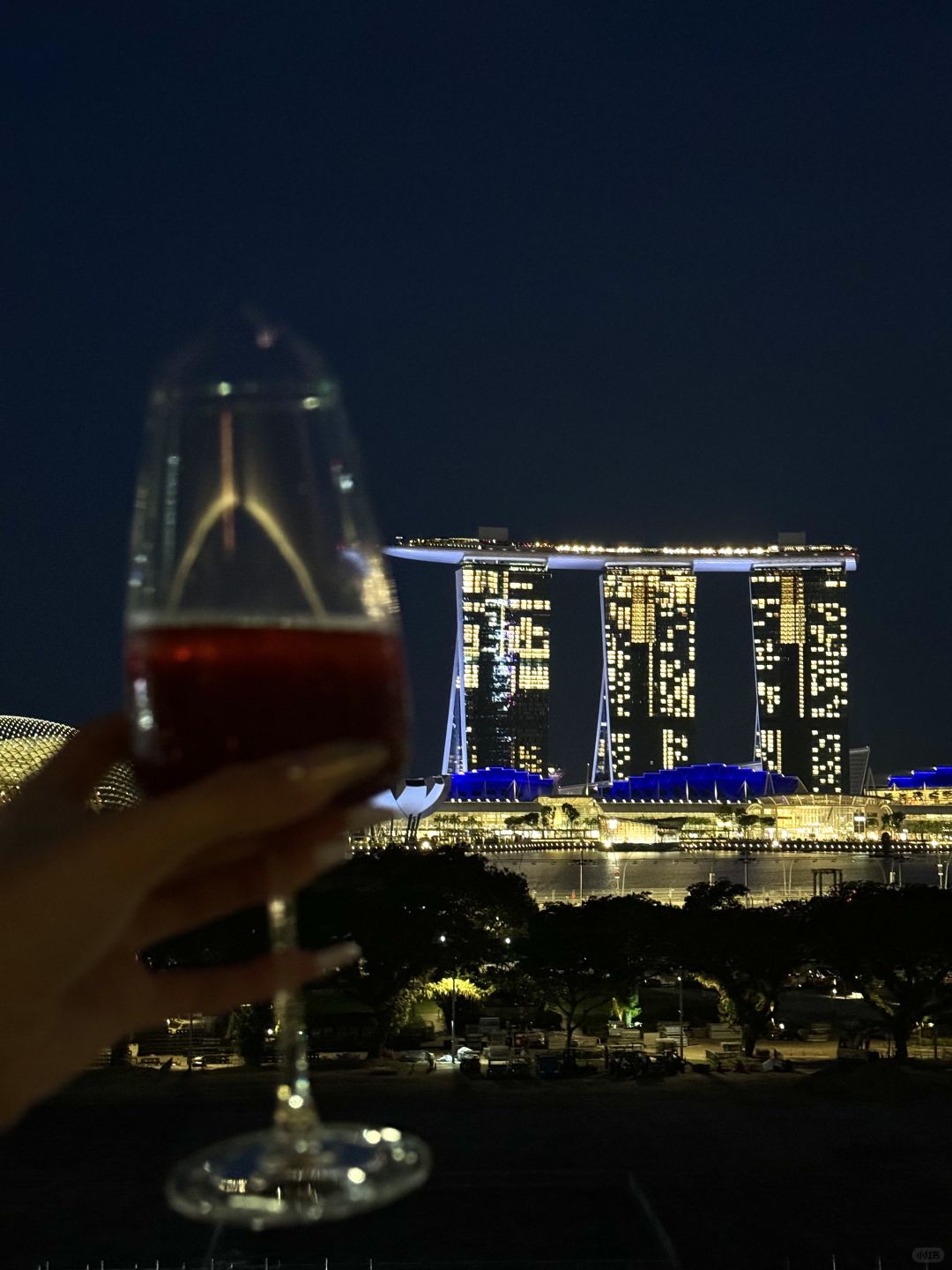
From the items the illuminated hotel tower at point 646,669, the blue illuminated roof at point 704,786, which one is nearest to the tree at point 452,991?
the blue illuminated roof at point 704,786

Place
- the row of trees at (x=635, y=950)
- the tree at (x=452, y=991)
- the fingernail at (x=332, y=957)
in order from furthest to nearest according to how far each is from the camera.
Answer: the tree at (x=452, y=991) < the row of trees at (x=635, y=950) < the fingernail at (x=332, y=957)

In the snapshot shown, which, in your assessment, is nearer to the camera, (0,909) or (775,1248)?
(0,909)

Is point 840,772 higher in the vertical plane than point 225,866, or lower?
lower

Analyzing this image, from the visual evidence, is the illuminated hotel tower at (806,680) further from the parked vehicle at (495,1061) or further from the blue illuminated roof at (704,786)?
the parked vehicle at (495,1061)

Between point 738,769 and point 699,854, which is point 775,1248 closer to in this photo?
point 699,854

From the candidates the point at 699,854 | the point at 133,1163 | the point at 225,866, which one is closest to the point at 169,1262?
the point at 133,1163

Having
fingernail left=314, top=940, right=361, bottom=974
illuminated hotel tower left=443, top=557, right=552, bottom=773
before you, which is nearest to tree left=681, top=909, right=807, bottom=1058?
fingernail left=314, top=940, right=361, bottom=974
